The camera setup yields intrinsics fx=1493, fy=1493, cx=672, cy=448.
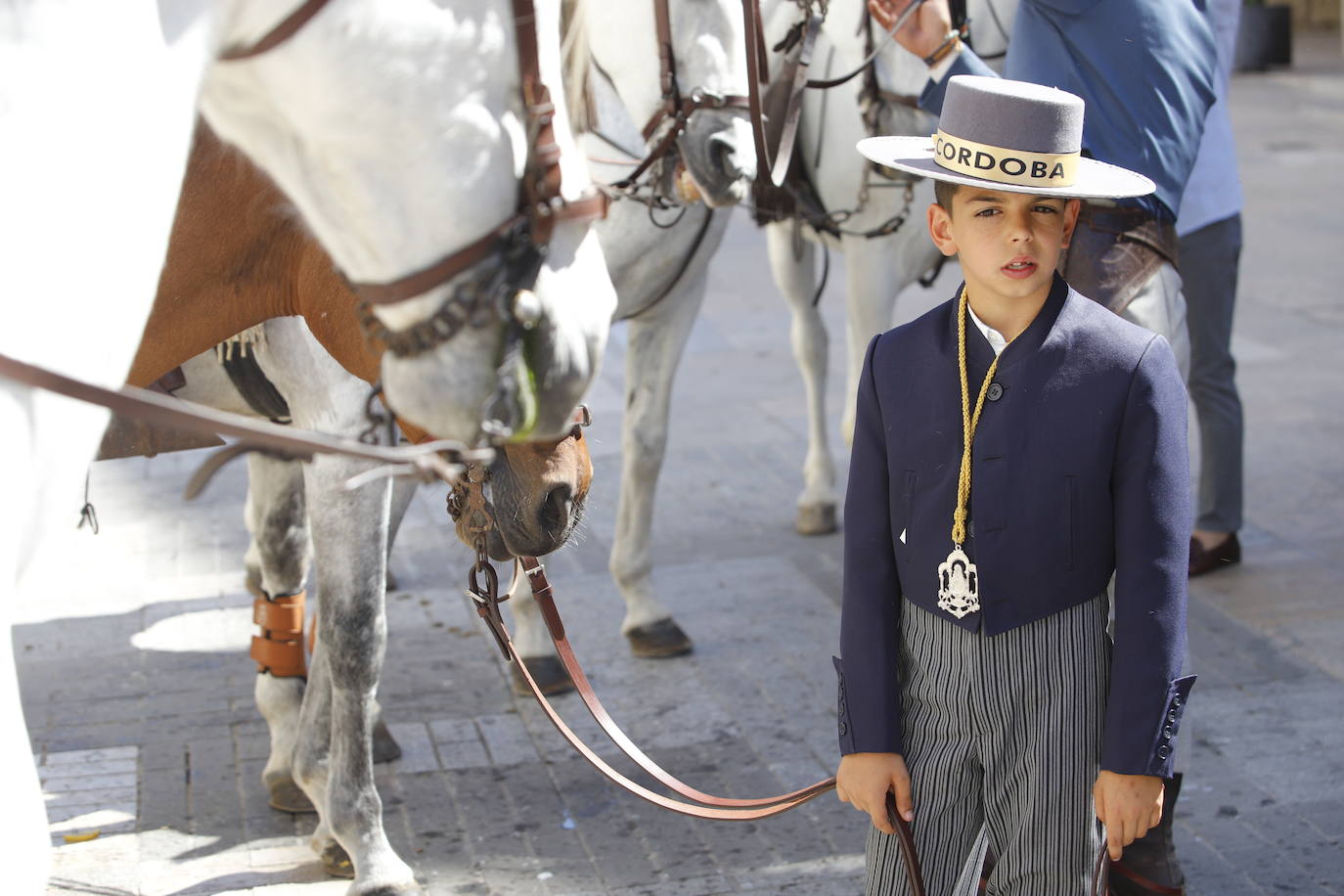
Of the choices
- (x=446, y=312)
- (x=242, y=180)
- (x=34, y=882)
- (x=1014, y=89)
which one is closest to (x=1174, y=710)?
(x=1014, y=89)

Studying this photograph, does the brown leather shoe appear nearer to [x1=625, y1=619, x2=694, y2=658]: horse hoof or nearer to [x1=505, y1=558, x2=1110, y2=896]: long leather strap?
[x1=625, y1=619, x2=694, y2=658]: horse hoof

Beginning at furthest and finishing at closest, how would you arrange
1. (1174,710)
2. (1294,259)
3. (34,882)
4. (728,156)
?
1. (1294,259)
2. (728,156)
3. (1174,710)
4. (34,882)

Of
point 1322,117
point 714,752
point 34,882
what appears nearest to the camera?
point 34,882

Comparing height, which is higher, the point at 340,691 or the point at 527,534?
the point at 527,534

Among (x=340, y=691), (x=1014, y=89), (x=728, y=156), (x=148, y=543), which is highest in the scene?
(x=1014, y=89)

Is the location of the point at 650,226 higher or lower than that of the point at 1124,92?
lower

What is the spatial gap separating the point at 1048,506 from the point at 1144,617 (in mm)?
222

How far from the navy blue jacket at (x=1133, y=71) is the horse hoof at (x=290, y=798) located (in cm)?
245

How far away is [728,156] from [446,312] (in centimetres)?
249

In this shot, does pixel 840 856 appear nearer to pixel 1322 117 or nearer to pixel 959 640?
pixel 959 640

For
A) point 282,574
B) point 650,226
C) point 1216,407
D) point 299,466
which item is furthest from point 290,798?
point 1216,407

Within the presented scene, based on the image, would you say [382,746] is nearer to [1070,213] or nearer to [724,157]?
[724,157]

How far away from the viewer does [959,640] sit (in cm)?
240

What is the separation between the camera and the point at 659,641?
495 centimetres
